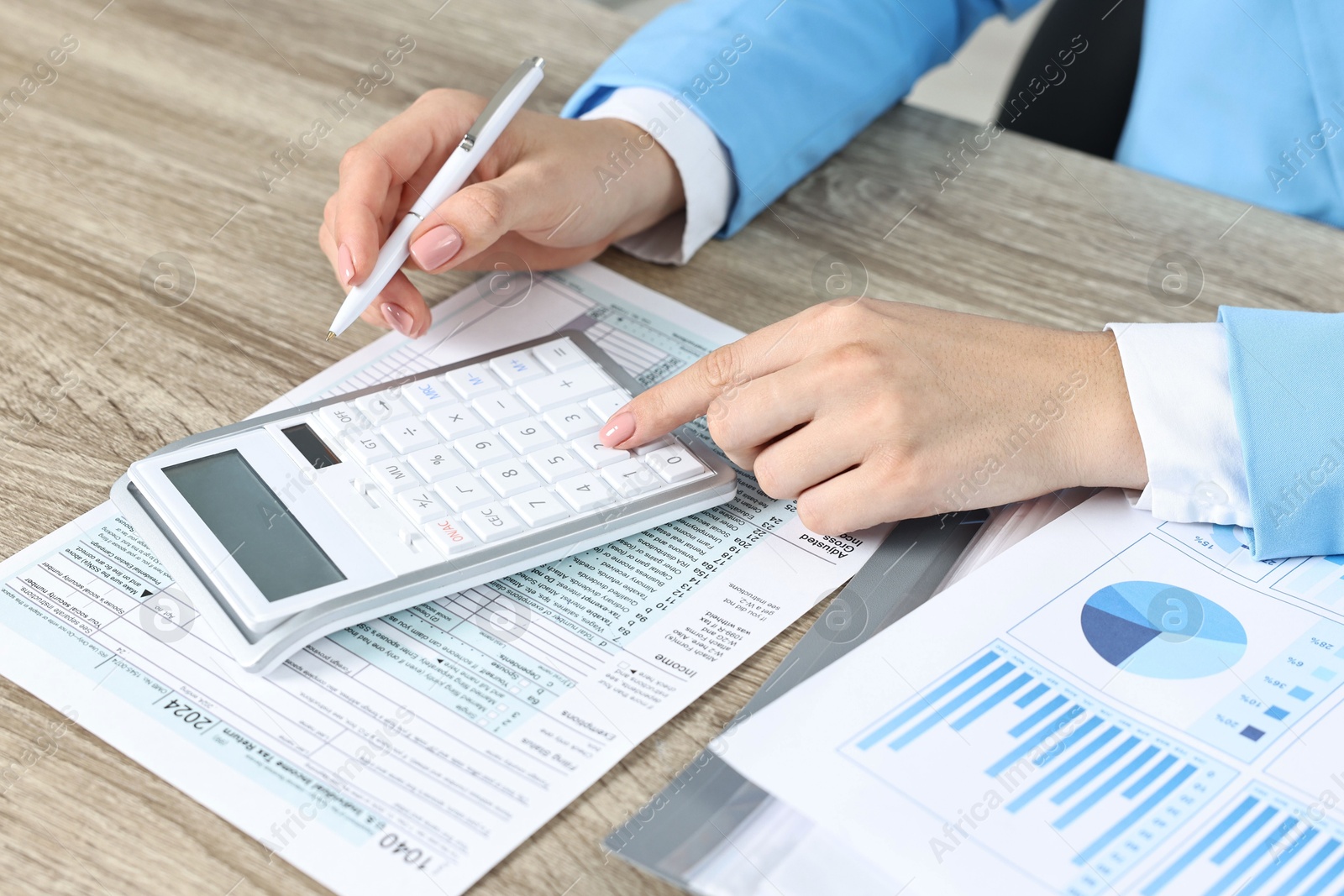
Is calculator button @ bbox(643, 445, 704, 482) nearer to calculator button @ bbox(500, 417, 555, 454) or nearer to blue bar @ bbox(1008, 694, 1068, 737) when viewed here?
calculator button @ bbox(500, 417, 555, 454)

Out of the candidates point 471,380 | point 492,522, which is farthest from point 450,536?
point 471,380

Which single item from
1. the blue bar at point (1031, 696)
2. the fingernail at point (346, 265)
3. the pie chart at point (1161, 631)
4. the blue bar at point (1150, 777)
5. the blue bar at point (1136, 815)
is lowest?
the blue bar at point (1136, 815)

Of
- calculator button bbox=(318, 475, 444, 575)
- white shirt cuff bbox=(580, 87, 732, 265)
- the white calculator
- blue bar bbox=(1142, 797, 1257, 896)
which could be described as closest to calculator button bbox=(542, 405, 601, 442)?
the white calculator

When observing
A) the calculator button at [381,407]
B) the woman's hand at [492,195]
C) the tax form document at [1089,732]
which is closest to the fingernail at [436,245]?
the woman's hand at [492,195]

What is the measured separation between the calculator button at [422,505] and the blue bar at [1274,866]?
38 cm

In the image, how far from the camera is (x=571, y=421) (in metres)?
0.59

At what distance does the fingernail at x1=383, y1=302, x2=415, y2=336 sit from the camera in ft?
2.24

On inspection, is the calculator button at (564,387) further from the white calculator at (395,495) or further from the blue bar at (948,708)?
the blue bar at (948,708)

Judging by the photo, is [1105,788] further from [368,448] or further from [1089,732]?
[368,448]

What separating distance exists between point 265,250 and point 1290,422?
655 mm

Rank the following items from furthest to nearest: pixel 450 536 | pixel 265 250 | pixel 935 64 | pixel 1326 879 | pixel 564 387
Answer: pixel 935 64 → pixel 265 250 → pixel 564 387 → pixel 450 536 → pixel 1326 879

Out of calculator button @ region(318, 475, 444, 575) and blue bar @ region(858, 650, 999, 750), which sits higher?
calculator button @ region(318, 475, 444, 575)

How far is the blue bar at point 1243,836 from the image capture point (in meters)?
0.42

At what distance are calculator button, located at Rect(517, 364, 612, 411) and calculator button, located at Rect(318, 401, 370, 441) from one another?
0.09 m
